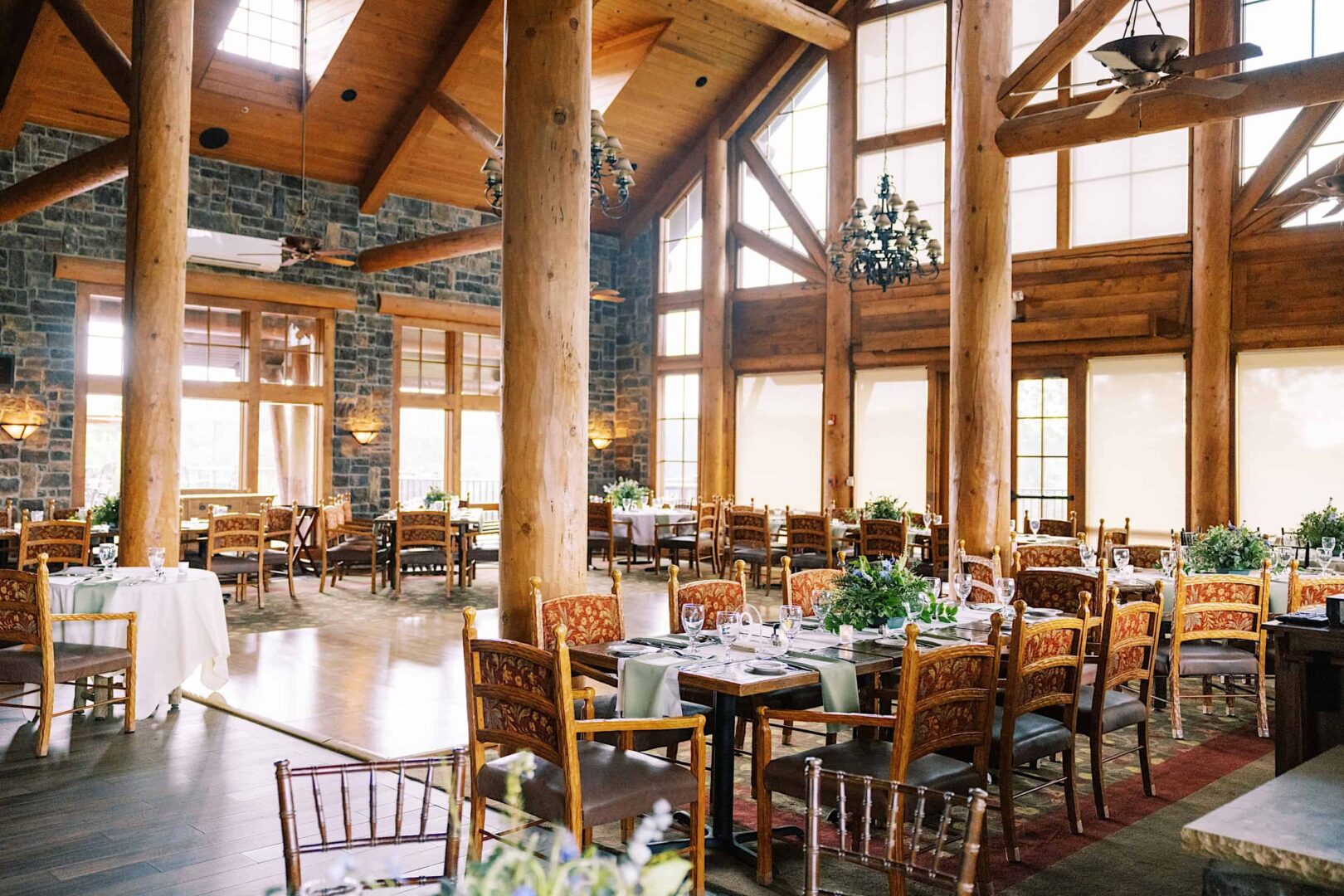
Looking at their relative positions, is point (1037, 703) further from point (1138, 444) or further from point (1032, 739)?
point (1138, 444)

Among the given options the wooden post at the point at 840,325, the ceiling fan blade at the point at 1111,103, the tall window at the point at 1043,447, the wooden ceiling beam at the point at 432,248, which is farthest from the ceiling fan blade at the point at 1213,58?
the wooden post at the point at 840,325

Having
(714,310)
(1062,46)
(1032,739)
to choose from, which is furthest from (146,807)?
(714,310)

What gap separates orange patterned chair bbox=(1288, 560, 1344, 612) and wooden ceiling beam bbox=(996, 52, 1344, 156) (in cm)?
255

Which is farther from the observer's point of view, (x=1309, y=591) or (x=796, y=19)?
(x=796, y=19)

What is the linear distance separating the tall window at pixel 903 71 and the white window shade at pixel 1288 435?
4.64 m

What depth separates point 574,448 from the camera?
15.9 feet

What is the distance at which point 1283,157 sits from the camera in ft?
33.4

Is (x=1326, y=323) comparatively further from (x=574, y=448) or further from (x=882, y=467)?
(x=574, y=448)

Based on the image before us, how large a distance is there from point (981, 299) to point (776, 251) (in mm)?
7308

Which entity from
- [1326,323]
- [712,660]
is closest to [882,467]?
[1326,323]

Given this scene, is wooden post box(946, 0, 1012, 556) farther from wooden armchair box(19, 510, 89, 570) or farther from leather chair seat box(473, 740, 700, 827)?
wooden armchair box(19, 510, 89, 570)

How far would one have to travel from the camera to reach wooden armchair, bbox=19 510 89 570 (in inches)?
310

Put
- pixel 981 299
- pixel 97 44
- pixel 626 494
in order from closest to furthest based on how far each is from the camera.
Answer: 1. pixel 981 299
2. pixel 97 44
3. pixel 626 494

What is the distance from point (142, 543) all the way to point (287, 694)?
1382 mm
